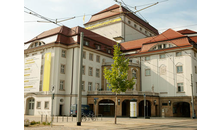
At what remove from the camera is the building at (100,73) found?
38.3 m

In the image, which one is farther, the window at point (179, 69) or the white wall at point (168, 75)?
the window at point (179, 69)

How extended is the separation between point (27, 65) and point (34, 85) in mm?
4553

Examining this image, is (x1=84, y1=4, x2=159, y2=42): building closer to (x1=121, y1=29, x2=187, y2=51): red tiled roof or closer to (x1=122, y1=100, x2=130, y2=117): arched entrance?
(x1=121, y1=29, x2=187, y2=51): red tiled roof

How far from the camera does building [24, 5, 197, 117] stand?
38344mm

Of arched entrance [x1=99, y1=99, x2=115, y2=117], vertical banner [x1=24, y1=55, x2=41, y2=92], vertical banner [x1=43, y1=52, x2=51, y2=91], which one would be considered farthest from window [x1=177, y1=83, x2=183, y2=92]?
vertical banner [x1=24, y1=55, x2=41, y2=92]

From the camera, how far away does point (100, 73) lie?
44.6m

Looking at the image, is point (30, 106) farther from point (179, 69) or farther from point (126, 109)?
point (179, 69)

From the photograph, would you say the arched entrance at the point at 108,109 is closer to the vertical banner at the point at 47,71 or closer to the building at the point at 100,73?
the building at the point at 100,73

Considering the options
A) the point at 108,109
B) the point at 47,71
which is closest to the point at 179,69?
the point at 108,109

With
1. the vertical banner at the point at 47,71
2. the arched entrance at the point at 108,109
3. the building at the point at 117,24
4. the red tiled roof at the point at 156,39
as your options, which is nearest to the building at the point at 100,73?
the arched entrance at the point at 108,109
